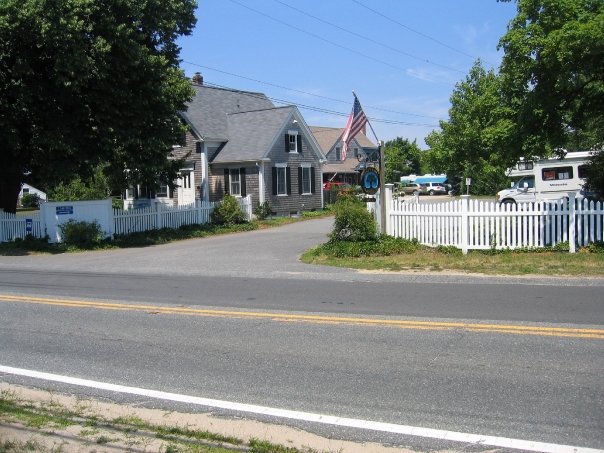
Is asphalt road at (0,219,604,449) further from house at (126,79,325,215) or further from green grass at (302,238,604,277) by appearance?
house at (126,79,325,215)

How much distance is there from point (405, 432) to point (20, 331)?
6.41 m

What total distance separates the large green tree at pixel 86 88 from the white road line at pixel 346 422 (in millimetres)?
17573

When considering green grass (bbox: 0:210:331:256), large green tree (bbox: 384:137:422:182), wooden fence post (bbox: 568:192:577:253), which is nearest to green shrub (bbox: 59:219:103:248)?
green grass (bbox: 0:210:331:256)

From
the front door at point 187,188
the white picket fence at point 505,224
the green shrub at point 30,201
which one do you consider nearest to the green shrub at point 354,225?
the white picket fence at point 505,224

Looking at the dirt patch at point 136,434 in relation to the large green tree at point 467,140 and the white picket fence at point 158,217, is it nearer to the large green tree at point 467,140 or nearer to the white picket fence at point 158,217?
the white picket fence at point 158,217

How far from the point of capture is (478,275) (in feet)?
44.5

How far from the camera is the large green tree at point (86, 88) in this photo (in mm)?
21266

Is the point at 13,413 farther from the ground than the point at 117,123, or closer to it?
closer to it

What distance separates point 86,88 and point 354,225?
12550mm

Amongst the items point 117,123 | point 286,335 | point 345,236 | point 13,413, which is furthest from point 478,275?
point 117,123

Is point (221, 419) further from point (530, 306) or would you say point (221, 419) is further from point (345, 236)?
point (345, 236)

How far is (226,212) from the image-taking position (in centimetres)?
3039

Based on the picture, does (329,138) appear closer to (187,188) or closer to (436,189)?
(436,189)

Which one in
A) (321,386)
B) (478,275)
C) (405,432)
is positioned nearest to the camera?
(405,432)
